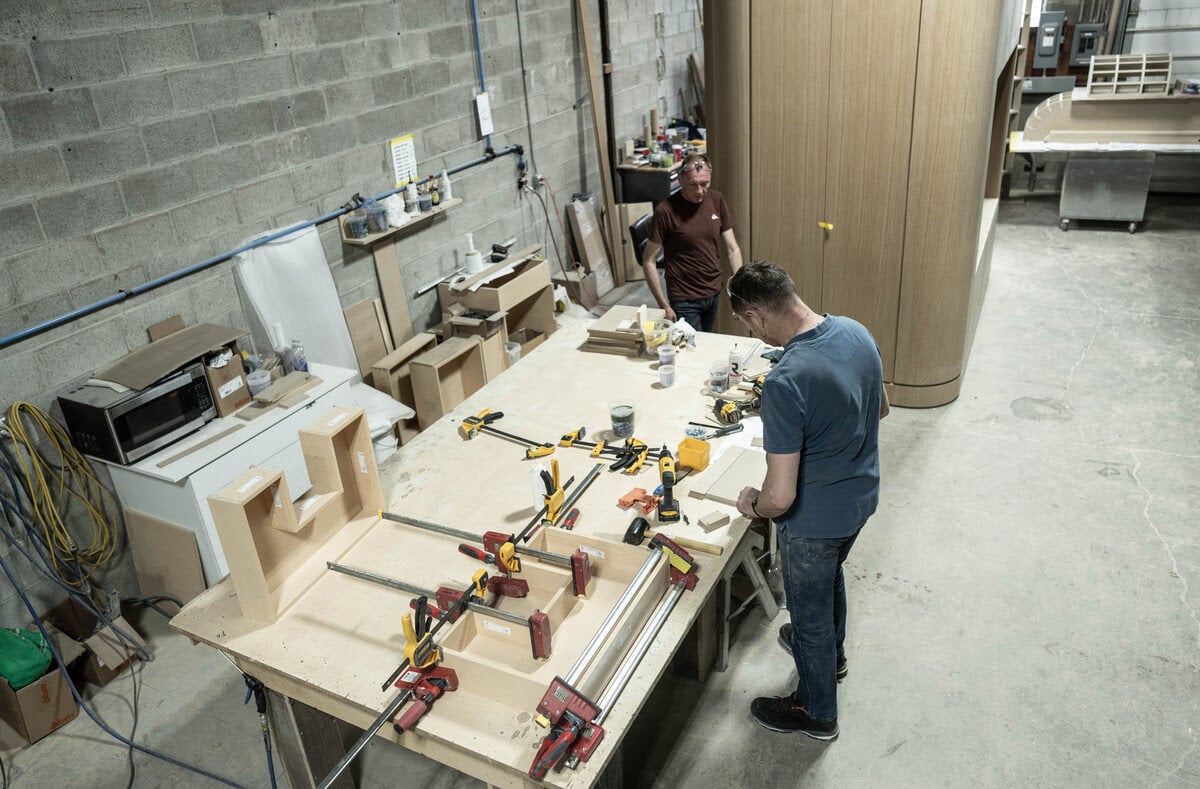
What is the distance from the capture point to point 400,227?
181 inches

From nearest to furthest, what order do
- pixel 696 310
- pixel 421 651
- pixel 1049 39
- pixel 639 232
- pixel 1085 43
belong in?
pixel 421 651
pixel 696 310
pixel 639 232
pixel 1085 43
pixel 1049 39

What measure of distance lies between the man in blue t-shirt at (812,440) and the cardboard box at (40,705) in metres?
2.59

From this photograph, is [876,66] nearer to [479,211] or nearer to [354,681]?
[479,211]

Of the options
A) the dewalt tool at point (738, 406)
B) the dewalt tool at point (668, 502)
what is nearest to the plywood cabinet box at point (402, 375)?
the dewalt tool at point (738, 406)

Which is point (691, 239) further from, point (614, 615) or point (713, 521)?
point (614, 615)

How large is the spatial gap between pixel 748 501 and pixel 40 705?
265cm

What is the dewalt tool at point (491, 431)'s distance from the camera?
3.04 m

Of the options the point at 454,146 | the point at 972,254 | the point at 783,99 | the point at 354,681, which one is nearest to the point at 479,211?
the point at 454,146

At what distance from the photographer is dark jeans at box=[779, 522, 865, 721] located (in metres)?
2.47

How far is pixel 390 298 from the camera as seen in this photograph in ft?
15.7

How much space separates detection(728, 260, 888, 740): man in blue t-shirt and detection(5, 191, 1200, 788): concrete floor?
452 millimetres

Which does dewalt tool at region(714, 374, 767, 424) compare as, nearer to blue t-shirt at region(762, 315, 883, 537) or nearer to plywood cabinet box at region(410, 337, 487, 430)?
blue t-shirt at region(762, 315, 883, 537)

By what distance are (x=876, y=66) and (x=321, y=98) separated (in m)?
2.77

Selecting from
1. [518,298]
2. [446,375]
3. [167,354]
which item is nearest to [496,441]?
[167,354]
